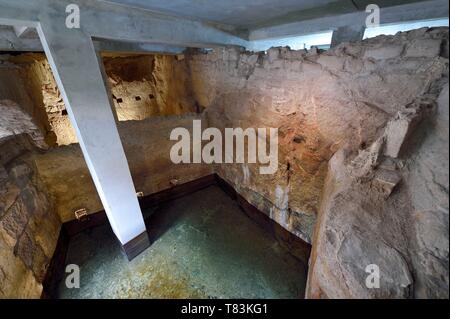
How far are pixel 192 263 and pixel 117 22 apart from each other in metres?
3.41

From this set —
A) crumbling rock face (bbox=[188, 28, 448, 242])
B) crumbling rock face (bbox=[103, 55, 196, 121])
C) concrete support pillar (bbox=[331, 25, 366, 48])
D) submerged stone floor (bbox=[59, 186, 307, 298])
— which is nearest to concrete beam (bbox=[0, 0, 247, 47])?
crumbling rock face (bbox=[188, 28, 448, 242])

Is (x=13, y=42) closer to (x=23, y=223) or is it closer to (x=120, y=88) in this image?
(x=23, y=223)

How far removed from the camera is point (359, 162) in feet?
5.62

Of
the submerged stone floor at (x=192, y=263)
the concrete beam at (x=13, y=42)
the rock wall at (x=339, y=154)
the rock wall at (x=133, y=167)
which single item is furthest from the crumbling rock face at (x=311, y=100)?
the concrete beam at (x=13, y=42)

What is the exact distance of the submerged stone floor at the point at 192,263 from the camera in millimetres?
2721

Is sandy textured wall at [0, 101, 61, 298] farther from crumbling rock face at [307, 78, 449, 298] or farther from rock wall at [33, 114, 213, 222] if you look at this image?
crumbling rock face at [307, 78, 449, 298]

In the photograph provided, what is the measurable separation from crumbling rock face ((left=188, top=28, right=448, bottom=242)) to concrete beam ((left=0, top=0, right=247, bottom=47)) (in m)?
0.76

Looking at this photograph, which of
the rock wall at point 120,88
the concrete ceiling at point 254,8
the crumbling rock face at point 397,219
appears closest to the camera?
the crumbling rock face at point 397,219

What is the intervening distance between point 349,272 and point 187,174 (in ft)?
12.4

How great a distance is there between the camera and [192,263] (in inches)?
121

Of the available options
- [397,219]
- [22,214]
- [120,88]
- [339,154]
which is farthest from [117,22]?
[120,88]

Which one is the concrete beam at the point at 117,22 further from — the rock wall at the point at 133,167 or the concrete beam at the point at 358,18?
the rock wall at the point at 133,167

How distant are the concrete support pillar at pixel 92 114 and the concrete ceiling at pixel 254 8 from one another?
2.38 ft

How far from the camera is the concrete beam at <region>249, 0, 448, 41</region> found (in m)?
2.01
